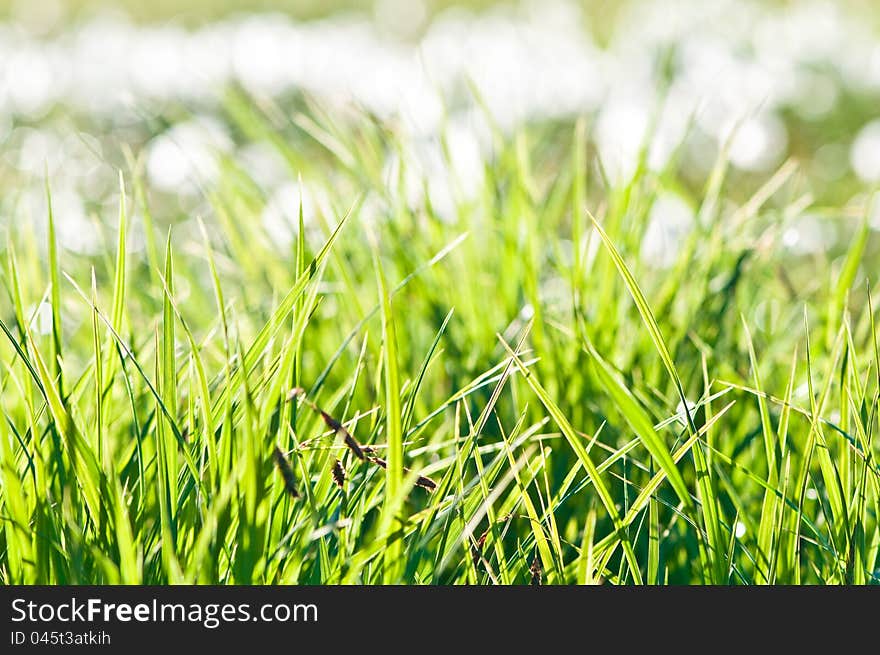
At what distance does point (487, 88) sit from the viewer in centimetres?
226

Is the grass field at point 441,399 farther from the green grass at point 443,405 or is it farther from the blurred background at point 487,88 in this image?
the blurred background at point 487,88

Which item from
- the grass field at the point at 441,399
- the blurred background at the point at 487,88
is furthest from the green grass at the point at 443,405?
the blurred background at the point at 487,88

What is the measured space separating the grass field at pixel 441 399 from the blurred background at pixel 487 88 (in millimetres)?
388

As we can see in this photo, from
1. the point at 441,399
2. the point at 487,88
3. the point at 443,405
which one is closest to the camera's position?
the point at 443,405

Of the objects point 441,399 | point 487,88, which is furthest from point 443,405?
point 487,88

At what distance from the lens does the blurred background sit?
1993 millimetres

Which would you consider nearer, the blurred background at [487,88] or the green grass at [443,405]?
the green grass at [443,405]

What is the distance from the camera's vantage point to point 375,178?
118 centimetres

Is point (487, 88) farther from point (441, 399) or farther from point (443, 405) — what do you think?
point (443, 405)

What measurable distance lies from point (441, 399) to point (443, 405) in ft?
0.94

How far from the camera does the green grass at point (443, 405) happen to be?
669mm

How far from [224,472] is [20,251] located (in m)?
0.76

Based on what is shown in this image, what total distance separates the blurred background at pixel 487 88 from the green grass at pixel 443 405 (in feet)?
1.25

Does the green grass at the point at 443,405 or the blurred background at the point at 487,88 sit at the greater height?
the blurred background at the point at 487,88
